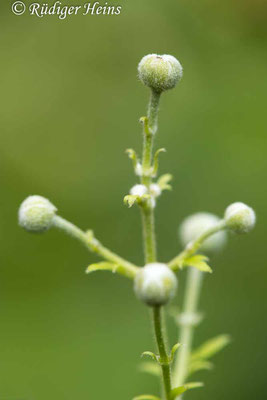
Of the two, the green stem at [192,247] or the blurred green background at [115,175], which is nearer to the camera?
the green stem at [192,247]

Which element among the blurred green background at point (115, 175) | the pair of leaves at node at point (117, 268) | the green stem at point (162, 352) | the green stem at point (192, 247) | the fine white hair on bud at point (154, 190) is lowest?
the green stem at point (162, 352)

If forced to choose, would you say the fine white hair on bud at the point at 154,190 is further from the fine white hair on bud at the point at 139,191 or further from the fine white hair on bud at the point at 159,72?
the fine white hair on bud at the point at 159,72

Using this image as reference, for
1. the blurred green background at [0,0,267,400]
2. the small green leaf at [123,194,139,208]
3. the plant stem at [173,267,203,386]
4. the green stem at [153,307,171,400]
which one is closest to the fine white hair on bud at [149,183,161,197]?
the small green leaf at [123,194,139,208]

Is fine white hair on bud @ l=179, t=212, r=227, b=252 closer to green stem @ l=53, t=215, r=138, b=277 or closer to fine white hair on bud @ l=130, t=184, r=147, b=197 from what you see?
green stem @ l=53, t=215, r=138, b=277

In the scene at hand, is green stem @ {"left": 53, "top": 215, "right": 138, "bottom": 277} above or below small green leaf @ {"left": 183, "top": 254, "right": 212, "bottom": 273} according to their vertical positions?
above

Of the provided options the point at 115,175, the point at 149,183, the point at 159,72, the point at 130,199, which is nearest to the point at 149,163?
the point at 149,183

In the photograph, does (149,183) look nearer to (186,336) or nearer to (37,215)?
(37,215)

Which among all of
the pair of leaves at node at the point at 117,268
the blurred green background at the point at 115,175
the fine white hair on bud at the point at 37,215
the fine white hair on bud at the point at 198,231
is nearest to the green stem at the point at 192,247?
the pair of leaves at node at the point at 117,268
